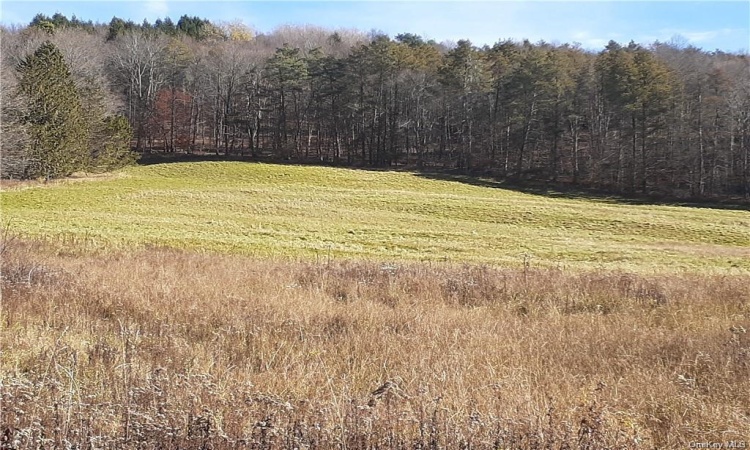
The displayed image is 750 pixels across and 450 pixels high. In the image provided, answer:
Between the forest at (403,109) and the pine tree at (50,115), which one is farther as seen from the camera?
the forest at (403,109)

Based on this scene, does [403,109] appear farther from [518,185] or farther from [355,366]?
[355,366]

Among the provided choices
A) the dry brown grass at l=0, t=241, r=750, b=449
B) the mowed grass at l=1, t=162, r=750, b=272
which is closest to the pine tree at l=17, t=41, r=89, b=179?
the mowed grass at l=1, t=162, r=750, b=272

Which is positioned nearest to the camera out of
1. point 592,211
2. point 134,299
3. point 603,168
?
point 134,299

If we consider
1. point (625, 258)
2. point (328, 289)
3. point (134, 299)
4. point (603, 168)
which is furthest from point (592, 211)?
point (134, 299)

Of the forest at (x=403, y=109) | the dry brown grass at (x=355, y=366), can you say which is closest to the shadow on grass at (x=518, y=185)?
the forest at (x=403, y=109)

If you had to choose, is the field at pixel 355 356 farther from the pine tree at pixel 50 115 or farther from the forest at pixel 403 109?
the forest at pixel 403 109

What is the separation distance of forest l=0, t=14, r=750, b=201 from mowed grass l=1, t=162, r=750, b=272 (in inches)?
250

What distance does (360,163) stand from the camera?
67062 millimetres

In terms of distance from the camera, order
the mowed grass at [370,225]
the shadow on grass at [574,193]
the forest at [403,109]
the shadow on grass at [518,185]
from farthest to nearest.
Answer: the forest at [403,109] < the shadow on grass at [518,185] < the shadow on grass at [574,193] < the mowed grass at [370,225]

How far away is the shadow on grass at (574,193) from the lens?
1776 inches

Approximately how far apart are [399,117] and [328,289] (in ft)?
209

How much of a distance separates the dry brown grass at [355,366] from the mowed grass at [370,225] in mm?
9214

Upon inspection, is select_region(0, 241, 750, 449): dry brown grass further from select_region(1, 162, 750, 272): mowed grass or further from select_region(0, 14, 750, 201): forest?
select_region(0, 14, 750, 201): forest

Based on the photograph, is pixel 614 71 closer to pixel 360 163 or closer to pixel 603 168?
pixel 603 168
